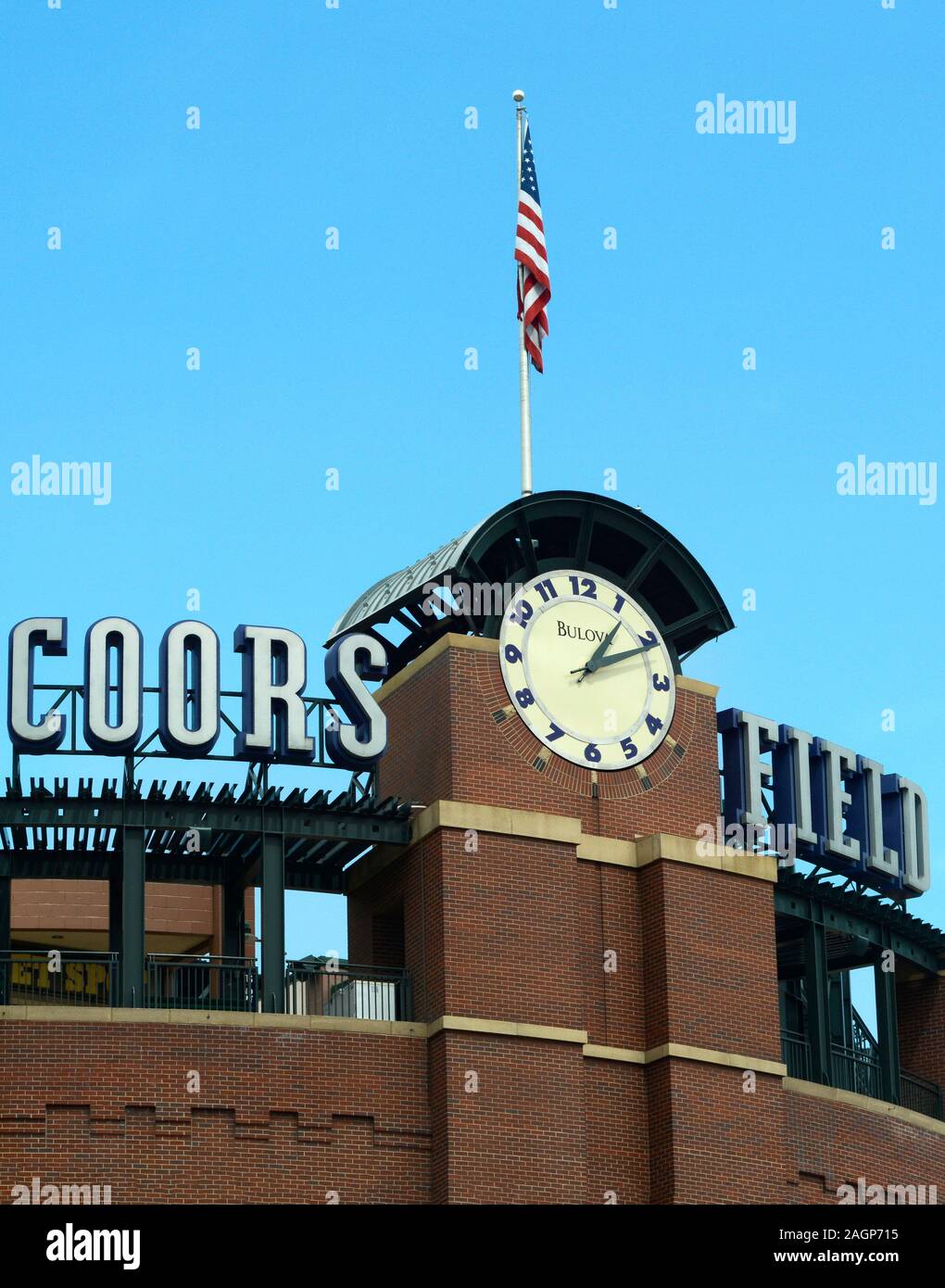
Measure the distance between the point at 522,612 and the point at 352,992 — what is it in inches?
336

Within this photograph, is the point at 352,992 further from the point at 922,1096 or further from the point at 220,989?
the point at 922,1096

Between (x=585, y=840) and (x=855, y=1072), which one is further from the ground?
(x=585, y=840)

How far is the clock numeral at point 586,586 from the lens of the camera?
51.5 meters

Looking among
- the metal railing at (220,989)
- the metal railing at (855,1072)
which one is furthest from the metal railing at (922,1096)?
the metal railing at (220,989)

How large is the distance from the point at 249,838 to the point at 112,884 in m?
3.07

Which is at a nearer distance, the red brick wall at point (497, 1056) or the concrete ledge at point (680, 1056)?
the red brick wall at point (497, 1056)

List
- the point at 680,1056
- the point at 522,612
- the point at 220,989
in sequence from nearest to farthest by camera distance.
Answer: the point at 680,1056, the point at 220,989, the point at 522,612

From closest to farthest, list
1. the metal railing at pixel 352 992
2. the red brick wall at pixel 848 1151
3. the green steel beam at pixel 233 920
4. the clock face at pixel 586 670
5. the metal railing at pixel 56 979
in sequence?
the metal railing at pixel 56 979, the metal railing at pixel 352 992, the clock face at pixel 586 670, the red brick wall at pixel 848 1151, the green steel beam at pixel 233 920

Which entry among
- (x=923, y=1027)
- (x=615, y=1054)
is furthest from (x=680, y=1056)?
(x=923, y=1027)

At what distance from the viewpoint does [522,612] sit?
5072 cm

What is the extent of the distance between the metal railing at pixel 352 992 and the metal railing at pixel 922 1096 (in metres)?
15.0

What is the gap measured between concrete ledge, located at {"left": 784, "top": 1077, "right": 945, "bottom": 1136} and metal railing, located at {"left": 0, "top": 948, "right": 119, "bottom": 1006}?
14.1m

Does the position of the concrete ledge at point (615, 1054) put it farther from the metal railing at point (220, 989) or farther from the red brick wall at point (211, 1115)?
the metal railing at point (220, 989)

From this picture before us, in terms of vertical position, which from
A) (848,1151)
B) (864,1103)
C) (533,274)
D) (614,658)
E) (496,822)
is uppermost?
(533,274)
